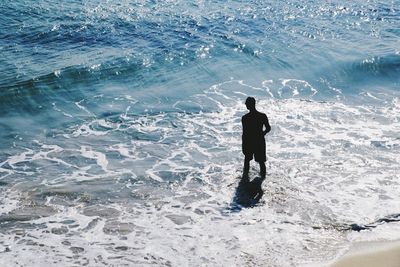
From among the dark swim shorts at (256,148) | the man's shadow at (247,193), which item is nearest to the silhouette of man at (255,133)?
the dark swim shorts at (256,148)

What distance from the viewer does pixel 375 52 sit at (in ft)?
63.8

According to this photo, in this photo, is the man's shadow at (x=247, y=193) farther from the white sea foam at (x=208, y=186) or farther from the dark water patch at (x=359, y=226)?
the dark water patch at (x=359, y=226)

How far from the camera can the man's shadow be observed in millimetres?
9289

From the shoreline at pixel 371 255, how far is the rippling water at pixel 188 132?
0.23 meters

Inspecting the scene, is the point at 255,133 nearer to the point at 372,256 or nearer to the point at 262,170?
the point at 262,170

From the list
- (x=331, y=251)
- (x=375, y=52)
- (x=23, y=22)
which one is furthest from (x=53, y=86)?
(x=375, y=52)

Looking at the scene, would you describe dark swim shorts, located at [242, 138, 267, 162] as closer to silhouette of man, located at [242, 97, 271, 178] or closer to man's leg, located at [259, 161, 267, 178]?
silhouette of man, located at [242, 97, 271, 178]

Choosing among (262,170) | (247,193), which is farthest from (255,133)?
(247,193)

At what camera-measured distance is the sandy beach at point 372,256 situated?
7.36m

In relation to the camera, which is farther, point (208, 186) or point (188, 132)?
point (188, 132)

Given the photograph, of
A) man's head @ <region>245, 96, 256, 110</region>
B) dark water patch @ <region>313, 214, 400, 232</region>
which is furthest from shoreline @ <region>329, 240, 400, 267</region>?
man's head @ <region>245, 96, 256, 110</region>

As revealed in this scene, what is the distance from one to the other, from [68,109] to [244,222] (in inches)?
298

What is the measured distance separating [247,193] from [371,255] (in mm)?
2780

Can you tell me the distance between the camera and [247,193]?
31.7 feet
